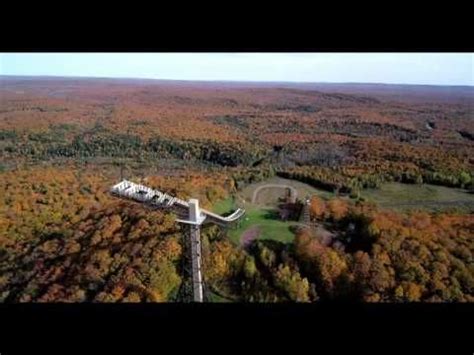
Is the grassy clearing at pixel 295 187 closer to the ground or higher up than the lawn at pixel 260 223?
higher up

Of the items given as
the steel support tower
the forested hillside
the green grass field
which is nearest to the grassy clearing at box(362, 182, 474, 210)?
the forested hillside

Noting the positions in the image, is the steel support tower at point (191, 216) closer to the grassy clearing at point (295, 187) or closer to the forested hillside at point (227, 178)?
the forested hillside at point (227, 178)

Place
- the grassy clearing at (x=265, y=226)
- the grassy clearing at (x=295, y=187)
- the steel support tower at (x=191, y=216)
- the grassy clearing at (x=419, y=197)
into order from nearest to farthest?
the steel support tower at (x=191, y=216)
the grassy clearing at (x=265, y=226)
the grassy clearing at (x=295, y=187)
the grassy clearing at (x=419, y=197)

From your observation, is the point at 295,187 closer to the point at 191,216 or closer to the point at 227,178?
the point at 227,178

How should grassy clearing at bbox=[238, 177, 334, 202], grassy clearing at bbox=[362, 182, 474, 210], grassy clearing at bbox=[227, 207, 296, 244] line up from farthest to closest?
grassy clearing at bbox=[362, 182, 474, 210] → grassy clearing at bbox=[238, 177, 334, 202] → grassy clearing at bbox=[227, 207, 296, 244]

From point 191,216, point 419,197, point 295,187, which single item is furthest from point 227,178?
point 419,197

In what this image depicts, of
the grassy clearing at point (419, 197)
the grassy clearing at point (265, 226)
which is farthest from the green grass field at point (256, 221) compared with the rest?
the grassy clearing at point (419, 197)

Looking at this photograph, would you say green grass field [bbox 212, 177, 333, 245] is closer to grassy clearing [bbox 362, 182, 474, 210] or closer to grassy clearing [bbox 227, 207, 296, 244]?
grassy clearing [bbox 227, 207, 296, 244]

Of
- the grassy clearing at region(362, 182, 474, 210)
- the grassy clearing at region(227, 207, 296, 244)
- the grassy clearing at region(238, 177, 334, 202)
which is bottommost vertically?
the grassy clearing at region(227, 207, 296, 244)

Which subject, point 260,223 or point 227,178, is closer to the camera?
point 260,223

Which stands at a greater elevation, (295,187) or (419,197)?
(295,187)
